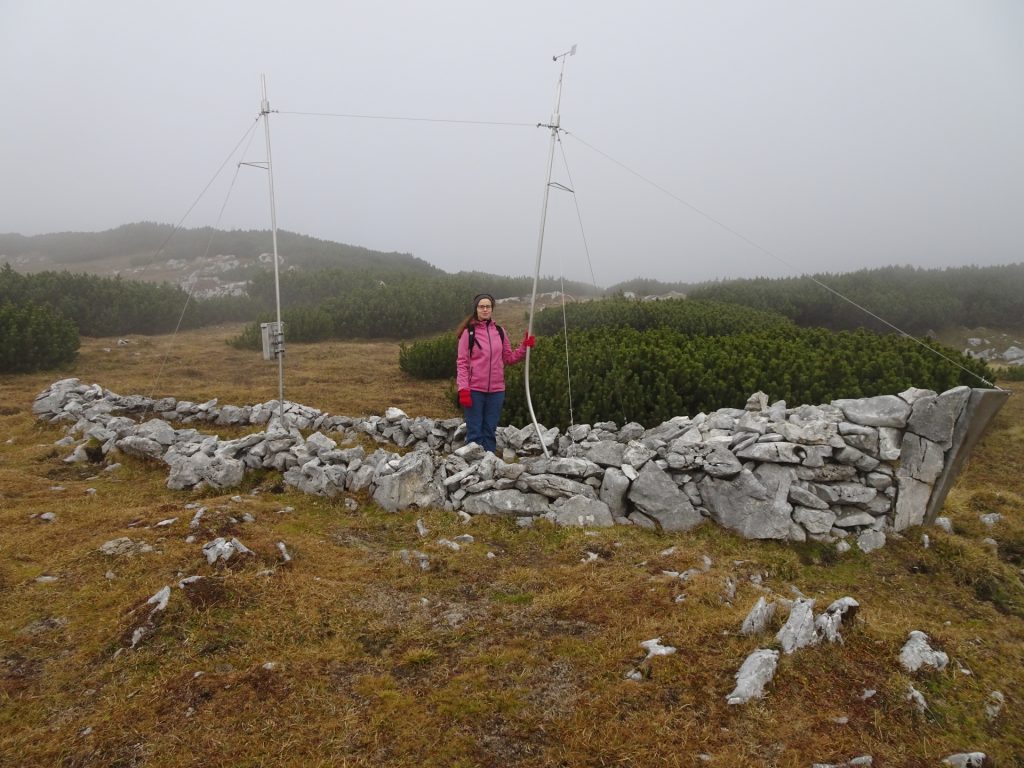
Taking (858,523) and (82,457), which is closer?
(858,523)

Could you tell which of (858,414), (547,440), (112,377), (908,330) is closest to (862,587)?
(858,414)

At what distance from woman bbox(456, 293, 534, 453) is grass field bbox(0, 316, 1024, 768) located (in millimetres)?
1689

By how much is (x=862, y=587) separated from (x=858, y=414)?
73.3 inches

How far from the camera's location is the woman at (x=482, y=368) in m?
6.96

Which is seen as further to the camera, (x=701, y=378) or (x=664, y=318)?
(x=664, y=318)

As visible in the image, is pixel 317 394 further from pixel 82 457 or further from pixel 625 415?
pixel 625 415

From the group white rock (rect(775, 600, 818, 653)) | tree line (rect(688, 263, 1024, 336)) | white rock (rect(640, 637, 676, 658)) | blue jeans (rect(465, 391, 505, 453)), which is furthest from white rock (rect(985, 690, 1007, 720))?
tree line (rect(688, 263, 1024, 336))

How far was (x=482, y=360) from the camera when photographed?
23.1ft

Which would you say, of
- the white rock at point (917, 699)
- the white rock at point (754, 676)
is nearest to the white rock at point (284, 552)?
the white rock at point (754, 676)

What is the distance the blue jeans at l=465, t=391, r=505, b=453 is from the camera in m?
7.25

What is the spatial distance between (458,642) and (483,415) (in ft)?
12.3

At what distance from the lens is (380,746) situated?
2.92 metres

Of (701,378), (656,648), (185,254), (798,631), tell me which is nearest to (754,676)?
(798,631)

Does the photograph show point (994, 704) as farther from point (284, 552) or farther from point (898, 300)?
point (898, 300)
